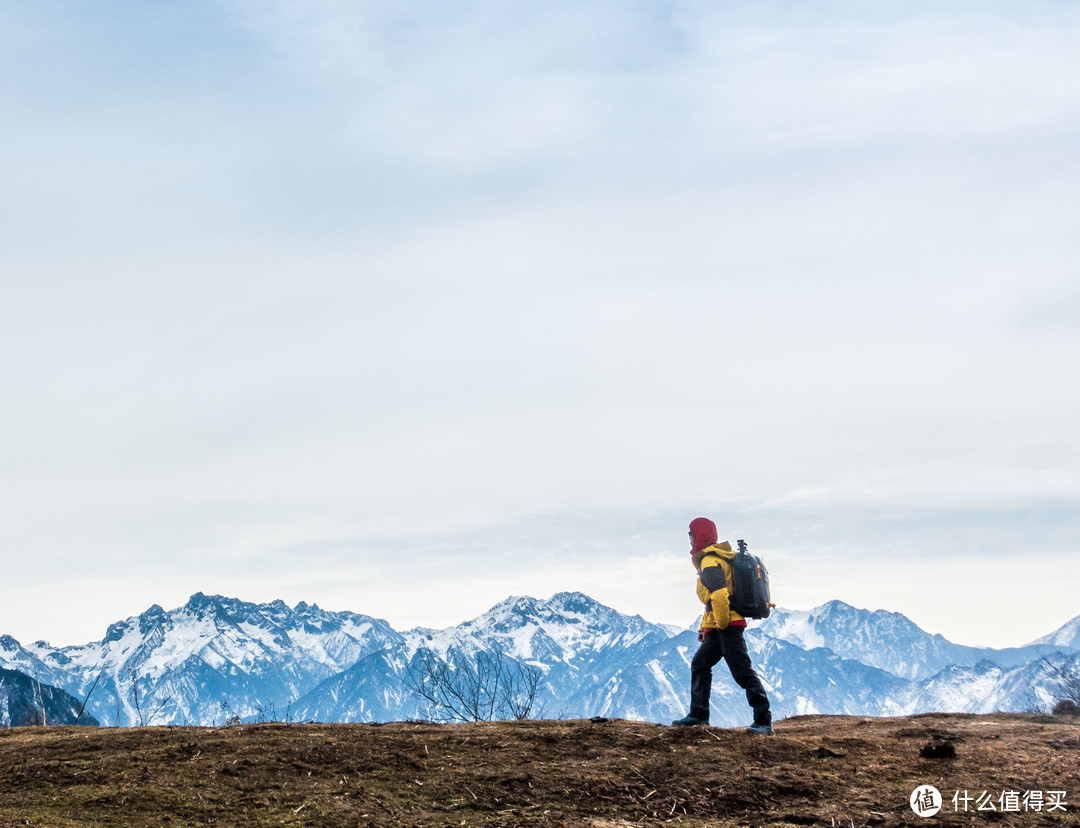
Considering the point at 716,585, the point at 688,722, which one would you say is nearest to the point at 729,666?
the point at 688,722

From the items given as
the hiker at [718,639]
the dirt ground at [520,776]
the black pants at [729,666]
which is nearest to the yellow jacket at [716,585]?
the hiker at [718,639]

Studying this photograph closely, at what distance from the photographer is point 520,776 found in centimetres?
1176

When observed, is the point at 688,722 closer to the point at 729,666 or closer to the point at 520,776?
the point at 729,666

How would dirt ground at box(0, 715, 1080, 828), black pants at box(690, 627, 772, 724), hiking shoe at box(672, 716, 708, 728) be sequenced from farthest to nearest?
1. black pants at box(690, 627, 772, 724)
2. hiking shoe at box(672, 716, 708, 728)
3. dirt ground at box(0, 715, 1080, 828)

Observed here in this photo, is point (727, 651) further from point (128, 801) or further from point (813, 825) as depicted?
point (128, 801)

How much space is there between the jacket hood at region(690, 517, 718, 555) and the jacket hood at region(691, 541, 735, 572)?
208 millimetres

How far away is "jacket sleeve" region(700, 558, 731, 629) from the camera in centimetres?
1561

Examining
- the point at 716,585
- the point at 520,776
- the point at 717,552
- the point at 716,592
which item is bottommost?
the point at 520,776

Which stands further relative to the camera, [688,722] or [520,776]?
[688,722]

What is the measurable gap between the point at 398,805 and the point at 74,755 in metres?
4.54

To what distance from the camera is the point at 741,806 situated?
11.1m

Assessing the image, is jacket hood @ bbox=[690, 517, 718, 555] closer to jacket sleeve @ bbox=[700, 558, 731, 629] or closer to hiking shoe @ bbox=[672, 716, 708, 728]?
jacket sleeve @ bbox=[700, 558, 731, 629]

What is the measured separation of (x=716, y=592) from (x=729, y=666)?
1244 millimetres

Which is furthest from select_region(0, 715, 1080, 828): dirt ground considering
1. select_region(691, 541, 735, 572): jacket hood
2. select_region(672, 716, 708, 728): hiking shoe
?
select_region(691, 541, 735, 572): jacket hood
